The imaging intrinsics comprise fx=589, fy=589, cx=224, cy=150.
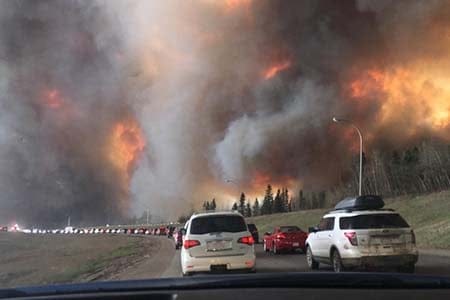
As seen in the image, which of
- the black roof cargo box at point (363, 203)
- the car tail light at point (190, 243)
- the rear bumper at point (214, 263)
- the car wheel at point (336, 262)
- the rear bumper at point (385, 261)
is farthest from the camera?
the black roof cargo box at point (363, 203)

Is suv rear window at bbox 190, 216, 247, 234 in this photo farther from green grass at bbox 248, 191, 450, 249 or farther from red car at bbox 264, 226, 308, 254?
green grass at bbox 248, 191, 450, 249

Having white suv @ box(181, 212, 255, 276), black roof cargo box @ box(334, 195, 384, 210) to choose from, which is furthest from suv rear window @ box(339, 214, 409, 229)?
white suv @ box(181, 212, 255, 276)

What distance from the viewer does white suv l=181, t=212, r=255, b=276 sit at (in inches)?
585

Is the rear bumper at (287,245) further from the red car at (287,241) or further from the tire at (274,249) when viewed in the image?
the tire at (274,249)

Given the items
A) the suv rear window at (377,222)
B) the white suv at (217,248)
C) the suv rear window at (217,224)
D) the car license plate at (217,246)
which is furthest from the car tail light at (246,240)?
the suv rear window at (377,222)

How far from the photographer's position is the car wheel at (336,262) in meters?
16.0

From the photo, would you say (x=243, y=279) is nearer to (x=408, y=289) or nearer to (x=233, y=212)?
(x=408, y=289)

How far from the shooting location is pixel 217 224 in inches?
605

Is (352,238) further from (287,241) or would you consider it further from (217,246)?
(287,241)

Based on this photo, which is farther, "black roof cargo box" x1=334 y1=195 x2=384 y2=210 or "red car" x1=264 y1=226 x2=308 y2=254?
"red car" x1=264 y1=226 x2=308 y2=254

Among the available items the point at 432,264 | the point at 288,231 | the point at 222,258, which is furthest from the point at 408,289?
the point at 288,231

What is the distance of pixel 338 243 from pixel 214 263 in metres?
3.65

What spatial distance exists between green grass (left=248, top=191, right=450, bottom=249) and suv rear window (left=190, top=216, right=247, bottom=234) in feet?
57.4

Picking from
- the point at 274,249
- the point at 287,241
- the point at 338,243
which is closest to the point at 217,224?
the point at 338,243
